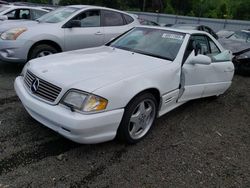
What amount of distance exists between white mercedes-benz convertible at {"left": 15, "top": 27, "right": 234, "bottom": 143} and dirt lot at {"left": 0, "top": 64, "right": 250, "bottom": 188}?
0.94 ft

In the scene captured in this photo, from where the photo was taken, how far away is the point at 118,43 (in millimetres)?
4590

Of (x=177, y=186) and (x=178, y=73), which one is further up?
(x=178, y=73)

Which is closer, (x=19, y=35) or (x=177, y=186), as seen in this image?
(x=177, y=186)

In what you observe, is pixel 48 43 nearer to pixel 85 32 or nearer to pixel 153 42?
pixel 85 32

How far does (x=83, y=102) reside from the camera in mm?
2818

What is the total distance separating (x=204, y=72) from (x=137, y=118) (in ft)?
5.34

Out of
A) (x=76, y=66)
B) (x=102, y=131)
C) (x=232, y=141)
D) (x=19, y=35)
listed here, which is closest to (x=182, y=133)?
(x=232, y=141)

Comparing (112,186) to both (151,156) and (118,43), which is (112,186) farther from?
(118,43)

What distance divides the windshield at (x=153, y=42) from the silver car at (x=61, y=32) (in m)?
1.91

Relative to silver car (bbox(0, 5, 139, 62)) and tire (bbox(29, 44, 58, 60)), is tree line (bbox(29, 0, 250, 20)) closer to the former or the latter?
silver car (bbox(0, 5, 139, 62))

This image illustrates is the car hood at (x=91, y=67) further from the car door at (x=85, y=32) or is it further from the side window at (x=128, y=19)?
the side window at (x=128, y=19)

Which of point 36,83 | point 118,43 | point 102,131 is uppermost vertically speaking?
point 118,43

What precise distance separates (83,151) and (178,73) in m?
1.72

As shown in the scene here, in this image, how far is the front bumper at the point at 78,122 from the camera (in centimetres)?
276
